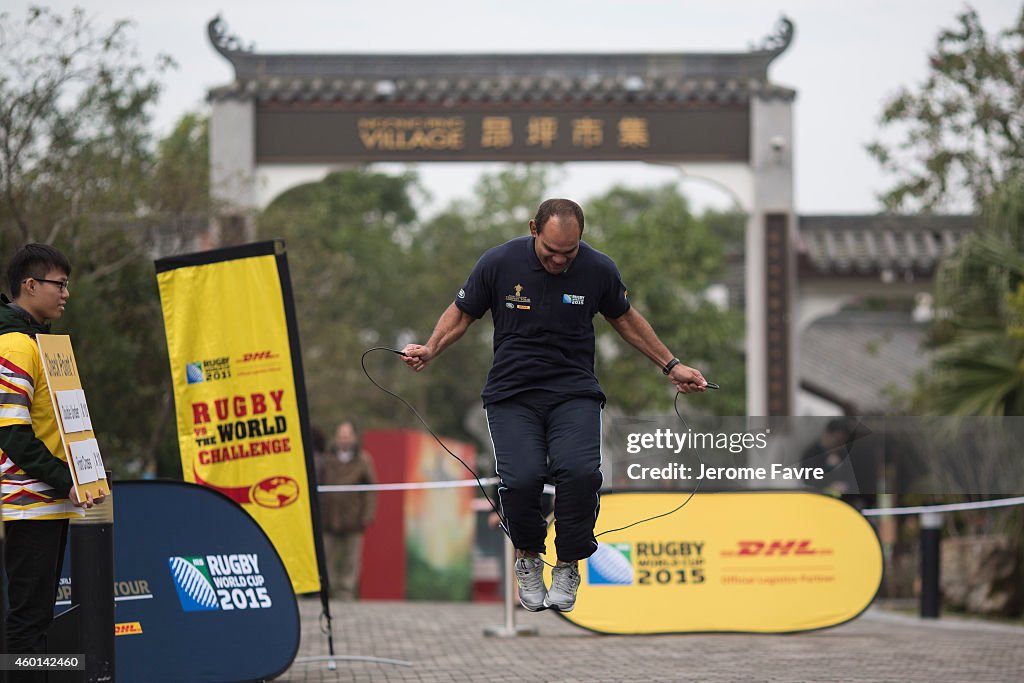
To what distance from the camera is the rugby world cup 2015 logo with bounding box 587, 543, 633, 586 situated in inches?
383

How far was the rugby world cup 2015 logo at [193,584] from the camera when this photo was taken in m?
7.09

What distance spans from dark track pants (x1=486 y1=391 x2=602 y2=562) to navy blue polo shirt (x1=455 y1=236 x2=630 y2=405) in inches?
3.0

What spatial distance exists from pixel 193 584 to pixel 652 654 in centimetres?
299

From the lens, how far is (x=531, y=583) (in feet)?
21.6

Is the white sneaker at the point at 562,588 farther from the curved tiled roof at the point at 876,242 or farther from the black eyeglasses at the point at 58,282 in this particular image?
the curved tiled roof at the point at 876,242

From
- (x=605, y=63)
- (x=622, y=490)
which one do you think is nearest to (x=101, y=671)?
(x=622, y=490)

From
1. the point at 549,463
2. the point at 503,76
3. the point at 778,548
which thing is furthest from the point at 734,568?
the point at 503,76

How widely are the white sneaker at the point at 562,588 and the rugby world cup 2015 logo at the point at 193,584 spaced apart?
5.77ft

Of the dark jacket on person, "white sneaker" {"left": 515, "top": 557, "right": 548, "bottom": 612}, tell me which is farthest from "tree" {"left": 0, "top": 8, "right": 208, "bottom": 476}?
"white sneaker" {"left": 515, "top": 557, "right": 548, "bottom": 612}

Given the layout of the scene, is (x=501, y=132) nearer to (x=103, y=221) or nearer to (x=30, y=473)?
(x=103, y=221)

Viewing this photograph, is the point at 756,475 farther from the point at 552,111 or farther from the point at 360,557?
the point at 552,111

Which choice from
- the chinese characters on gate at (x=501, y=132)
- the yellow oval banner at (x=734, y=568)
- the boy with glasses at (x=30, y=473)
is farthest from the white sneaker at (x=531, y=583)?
the chinese characters on gate at (x=501, y=132)

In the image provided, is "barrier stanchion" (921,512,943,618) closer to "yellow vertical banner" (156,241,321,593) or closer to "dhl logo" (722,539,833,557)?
"dhl logo" (722,539,833,557)

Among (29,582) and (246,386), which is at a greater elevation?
(246,386)
